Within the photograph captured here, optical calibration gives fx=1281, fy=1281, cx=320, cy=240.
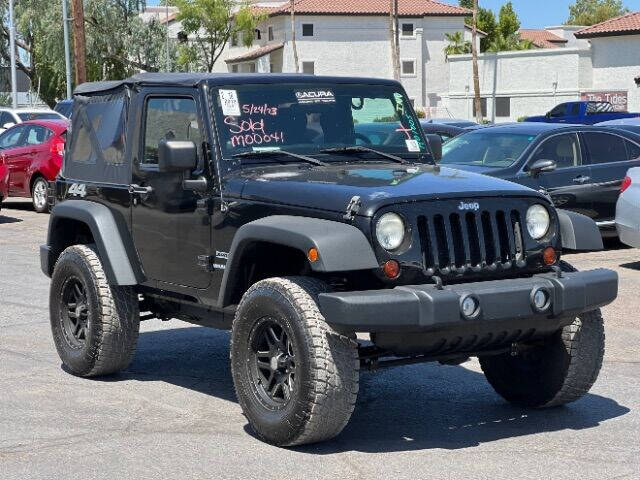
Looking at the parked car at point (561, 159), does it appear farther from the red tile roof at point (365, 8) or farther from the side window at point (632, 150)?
the red tile roof at point (365, 8)

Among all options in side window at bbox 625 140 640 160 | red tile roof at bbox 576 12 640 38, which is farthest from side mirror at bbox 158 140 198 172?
red tile roof at bbox 576 12 640 38

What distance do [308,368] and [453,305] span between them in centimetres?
75

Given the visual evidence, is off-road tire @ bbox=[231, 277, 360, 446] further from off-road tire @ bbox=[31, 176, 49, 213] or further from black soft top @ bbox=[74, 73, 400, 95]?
off-road tire @ bbox=[31, 176, 49, 213]

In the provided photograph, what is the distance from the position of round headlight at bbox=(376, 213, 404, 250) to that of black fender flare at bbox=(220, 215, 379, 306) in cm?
10

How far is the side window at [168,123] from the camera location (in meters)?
7.43

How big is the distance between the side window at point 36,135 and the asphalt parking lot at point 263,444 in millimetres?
12540

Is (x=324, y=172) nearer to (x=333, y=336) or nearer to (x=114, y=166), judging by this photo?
(x=333, y=336)

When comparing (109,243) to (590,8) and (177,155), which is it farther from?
(590,8)

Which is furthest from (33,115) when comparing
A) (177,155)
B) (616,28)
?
(616,28)

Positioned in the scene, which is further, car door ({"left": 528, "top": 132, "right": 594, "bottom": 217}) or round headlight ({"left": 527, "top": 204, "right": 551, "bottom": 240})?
car door ({"left": 528, "top": 132, "right": 594, "bottom": 217})

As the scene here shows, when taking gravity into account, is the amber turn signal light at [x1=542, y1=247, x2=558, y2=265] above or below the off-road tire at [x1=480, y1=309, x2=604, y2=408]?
above

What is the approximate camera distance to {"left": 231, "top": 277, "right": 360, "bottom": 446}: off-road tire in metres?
6.06

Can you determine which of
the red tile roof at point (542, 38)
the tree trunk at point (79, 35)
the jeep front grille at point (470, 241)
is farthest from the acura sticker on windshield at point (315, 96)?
the red tile roof at point (542, 38)

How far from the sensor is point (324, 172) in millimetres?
6992
